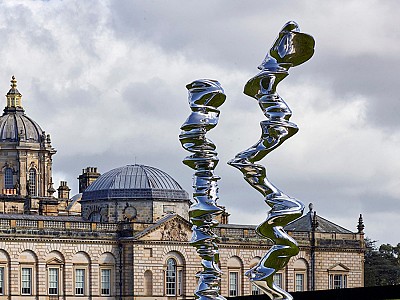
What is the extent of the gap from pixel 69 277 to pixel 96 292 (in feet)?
6.29

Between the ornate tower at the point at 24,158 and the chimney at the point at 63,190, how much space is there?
1.06 m

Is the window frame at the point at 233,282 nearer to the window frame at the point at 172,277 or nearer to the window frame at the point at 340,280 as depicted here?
the window frame at the point at 172,277

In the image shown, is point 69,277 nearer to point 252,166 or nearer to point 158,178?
point 158,178

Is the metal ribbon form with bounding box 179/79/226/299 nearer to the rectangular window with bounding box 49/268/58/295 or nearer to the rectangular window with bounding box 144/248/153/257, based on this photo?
the rectangular window with bounding box 49/268/58/295

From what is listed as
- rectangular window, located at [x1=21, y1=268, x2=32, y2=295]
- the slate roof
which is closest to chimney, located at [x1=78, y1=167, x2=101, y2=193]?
the slate roof

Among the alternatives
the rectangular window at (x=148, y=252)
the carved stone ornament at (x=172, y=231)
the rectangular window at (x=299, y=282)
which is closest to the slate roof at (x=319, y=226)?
the rectangular window at (x=299, y=282)

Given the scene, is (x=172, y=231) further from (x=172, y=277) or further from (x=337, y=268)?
(x=337, y=268)

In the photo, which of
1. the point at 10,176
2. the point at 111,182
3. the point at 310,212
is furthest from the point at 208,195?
the point at 10,176

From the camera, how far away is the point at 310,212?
322ft

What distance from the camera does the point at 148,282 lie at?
87438mm

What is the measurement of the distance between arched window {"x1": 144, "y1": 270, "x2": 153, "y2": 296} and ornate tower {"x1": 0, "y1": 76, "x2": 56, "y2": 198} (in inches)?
1096

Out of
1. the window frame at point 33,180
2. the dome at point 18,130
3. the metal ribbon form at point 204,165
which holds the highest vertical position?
the dome at point 18,130

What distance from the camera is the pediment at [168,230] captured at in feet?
286

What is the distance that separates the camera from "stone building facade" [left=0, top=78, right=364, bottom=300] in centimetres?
8412
